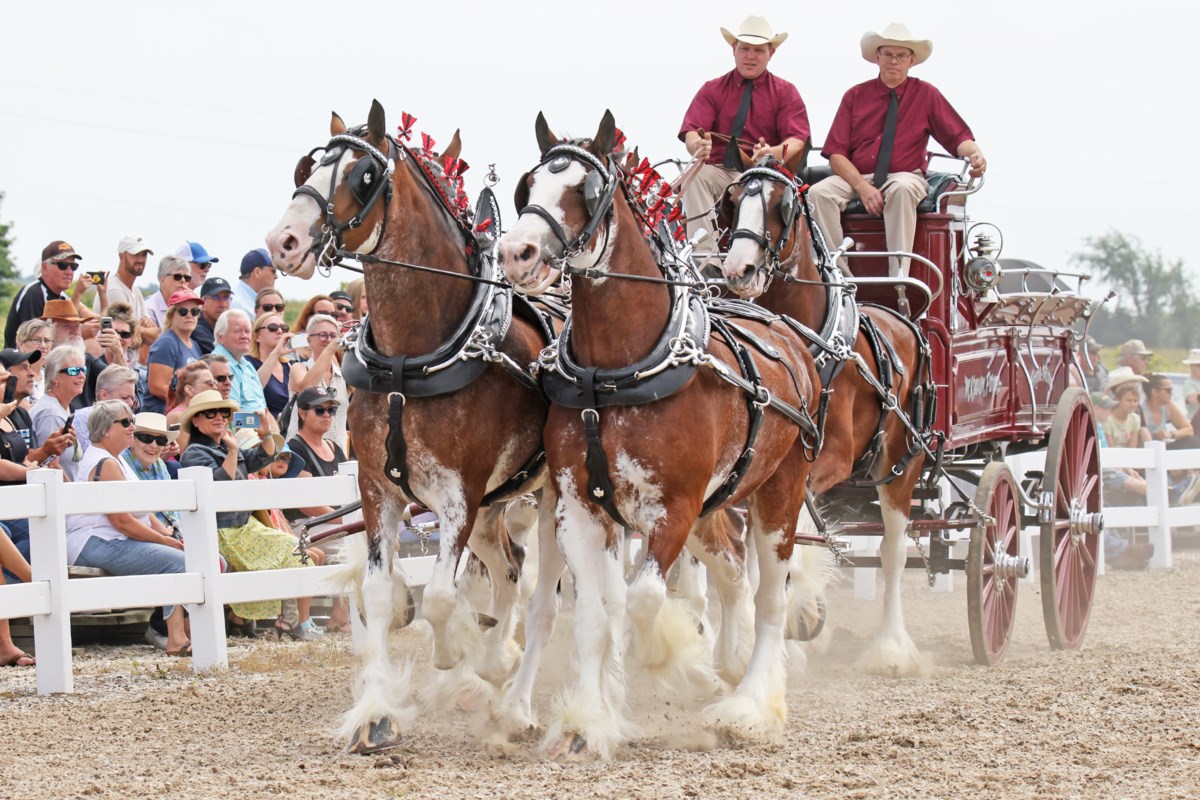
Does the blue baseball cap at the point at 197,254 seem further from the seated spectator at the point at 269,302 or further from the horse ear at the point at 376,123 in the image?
the horse ear at the point at 376,123

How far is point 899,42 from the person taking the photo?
831 cm

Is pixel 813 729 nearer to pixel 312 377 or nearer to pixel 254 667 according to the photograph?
pixel 254 667

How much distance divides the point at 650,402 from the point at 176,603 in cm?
336

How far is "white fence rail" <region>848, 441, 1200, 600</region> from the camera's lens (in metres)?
12.4

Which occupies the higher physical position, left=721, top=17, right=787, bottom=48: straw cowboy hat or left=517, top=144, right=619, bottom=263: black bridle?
left=721, top=17, right=787, bottom=48: straw cowboy hat

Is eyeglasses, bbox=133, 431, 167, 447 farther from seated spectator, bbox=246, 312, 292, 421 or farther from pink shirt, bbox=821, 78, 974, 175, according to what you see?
pink shirt, bbox=821, 78, 974, 175

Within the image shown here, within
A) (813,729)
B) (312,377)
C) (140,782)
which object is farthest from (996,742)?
(312,377)

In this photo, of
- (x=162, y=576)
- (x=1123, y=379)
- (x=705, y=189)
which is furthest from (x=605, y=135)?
(x=1123, y=379)

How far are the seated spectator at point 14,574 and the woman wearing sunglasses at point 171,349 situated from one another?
146 centimetres

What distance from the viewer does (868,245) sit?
8.44 metres

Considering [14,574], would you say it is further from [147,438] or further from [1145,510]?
[1145,510]

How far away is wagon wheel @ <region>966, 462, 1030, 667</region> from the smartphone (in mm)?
4183

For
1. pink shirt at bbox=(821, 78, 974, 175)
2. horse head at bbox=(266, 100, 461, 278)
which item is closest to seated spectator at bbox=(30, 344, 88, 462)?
horse head at bbox=(266, 100, 461, 278)

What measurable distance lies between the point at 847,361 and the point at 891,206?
1293 mm
